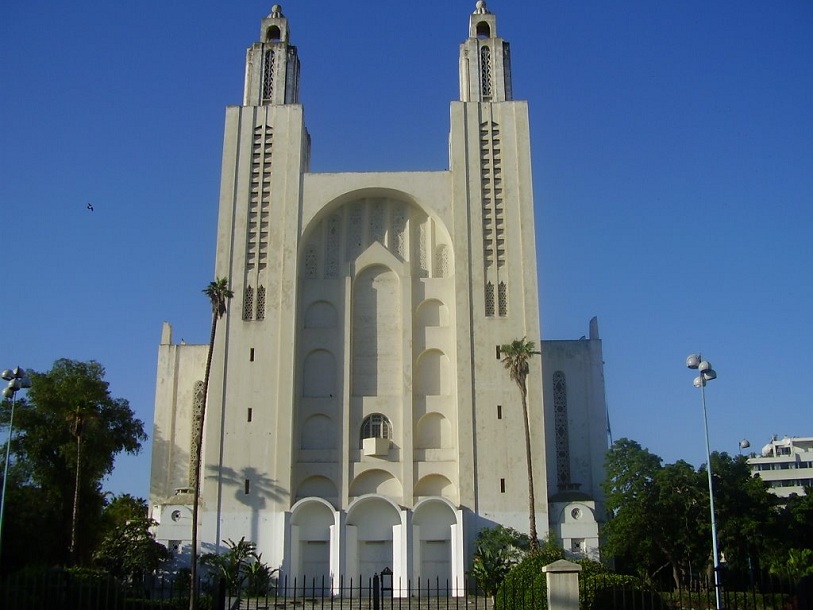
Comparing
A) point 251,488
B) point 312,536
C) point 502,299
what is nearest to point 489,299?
point 502,299

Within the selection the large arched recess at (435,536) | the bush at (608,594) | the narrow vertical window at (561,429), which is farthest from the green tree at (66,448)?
the bush at (608,594)

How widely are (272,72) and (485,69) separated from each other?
10094 mm

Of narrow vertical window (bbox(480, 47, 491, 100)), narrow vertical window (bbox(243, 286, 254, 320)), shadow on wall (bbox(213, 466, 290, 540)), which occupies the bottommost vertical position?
shadow on wall (bbox(213, 466, 290, 540))

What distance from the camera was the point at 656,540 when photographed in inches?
1367

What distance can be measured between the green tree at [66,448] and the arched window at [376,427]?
10.8 m

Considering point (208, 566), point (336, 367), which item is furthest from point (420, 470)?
point (208, 566)

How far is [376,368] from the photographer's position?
39062mm

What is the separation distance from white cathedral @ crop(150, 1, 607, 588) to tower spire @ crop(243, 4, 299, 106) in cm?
11

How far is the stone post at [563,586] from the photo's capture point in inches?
657

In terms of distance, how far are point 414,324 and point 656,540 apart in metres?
13.1

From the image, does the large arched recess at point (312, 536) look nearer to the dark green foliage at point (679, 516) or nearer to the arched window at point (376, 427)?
the arched window at point (376, 427)

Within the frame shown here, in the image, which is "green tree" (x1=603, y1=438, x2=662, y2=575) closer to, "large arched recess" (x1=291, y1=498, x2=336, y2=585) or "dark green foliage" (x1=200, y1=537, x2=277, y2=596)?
"large arched recess" (x1=291, y1=498, x2=336, y2=585)

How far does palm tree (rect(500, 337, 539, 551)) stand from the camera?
34094mm

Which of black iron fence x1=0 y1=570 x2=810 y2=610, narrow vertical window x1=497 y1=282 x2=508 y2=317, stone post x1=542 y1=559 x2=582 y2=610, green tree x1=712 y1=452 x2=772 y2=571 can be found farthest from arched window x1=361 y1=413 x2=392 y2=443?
stone post x1=542 y1=559 x2=582 y2=610
